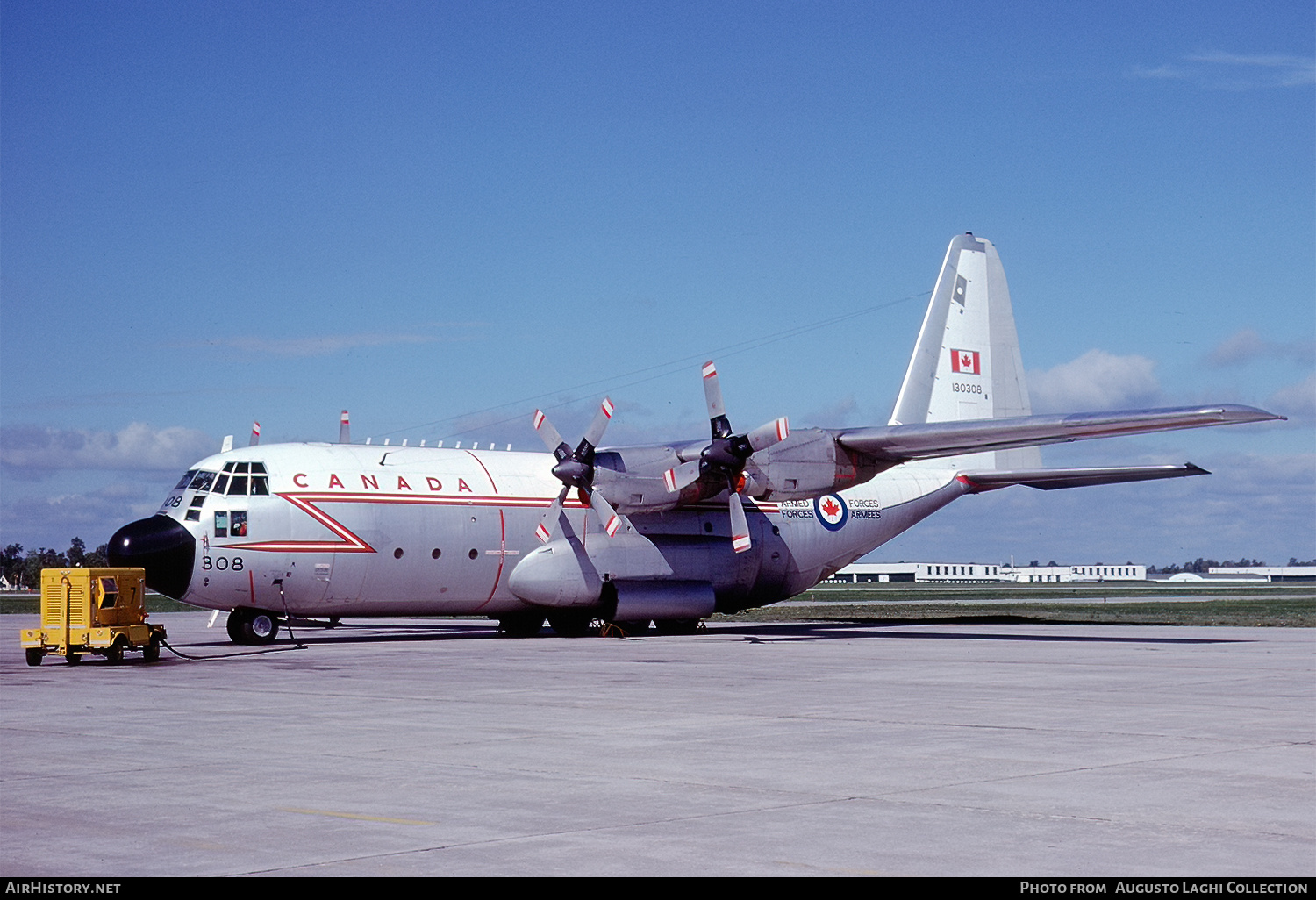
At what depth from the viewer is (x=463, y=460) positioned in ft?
103

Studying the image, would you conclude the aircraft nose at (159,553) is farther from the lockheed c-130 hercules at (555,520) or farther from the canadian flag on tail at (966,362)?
the canadian flag on tail at (966,362)

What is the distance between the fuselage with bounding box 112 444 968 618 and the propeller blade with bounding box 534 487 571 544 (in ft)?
2.58

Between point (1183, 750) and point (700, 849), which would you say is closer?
point (700, 849)

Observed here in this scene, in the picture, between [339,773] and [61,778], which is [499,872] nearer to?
[339,773]

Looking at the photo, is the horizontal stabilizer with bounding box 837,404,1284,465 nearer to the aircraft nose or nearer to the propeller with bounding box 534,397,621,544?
the propeller with bounding box 534,397,621,544

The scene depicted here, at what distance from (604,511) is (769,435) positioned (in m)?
4.05

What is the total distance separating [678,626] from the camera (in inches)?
1346

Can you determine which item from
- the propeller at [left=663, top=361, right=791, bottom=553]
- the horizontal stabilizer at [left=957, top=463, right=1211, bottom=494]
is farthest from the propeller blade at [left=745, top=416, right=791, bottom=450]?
the horizontal stabilizer at [left=957, top=463, right=1211, bottom=494]

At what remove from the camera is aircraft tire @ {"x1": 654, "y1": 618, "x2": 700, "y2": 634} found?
33706mm

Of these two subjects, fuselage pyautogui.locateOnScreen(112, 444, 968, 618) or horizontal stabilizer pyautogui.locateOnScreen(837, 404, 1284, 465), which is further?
fuselage pyautogui.locateOnScreen(112, 444, 968, 618)

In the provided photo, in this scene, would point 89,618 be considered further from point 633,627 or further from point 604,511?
point 633,627
